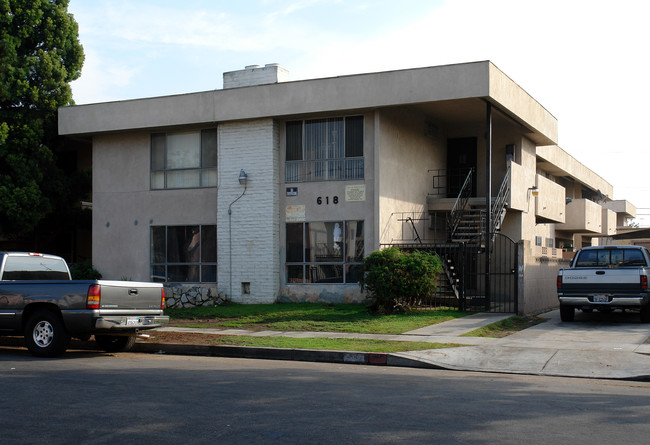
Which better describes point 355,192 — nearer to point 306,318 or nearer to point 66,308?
point 306,318

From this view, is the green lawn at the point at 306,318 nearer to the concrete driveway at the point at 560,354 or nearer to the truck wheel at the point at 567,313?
the truck wheel at the point at 567,313

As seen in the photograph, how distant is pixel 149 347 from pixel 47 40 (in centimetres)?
1485

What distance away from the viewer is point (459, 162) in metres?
25.0

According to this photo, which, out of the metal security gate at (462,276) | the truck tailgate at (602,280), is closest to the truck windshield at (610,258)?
the truck tailgate at (602,280)

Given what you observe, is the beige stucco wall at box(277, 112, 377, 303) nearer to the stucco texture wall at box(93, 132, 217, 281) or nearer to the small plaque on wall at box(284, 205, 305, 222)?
the small plaque on wall at box(284, 205, 305, 222)

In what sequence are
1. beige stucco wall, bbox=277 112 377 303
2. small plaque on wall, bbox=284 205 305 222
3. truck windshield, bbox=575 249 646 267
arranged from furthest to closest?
small plaque on wall, bbox=284 205 305 222 → beige stucco wall, bbox=277 112 377 303 → truck windshield, bbox=575 249 646 267

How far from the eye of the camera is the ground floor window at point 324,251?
20375 millimetres

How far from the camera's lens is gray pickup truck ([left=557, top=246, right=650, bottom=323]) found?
16.2m

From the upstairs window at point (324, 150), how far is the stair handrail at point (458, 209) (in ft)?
11.2

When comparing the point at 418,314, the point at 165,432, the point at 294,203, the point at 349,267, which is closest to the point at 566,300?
the point at 418,314

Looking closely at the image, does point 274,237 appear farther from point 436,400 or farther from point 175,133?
point 436,400

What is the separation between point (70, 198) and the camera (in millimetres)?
25531

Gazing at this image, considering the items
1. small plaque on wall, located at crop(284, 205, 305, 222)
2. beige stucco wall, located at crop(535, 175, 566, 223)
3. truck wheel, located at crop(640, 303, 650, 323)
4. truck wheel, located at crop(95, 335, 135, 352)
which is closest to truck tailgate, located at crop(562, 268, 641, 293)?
truck wheel, located at crop(640, 303, 650, 323)

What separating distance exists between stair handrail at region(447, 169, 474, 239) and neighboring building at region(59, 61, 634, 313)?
0.14m
